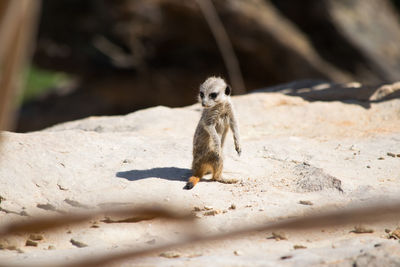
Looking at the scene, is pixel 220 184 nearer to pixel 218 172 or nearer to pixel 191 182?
pixel 218 172

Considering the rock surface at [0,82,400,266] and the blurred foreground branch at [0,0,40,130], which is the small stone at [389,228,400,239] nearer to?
the rock surface at [0,82,400,266]

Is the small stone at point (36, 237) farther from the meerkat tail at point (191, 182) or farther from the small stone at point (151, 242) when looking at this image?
the meerkat tail at point (191, 182)

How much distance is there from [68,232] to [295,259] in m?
1.09

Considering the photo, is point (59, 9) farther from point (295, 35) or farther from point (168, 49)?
point (295, 35)

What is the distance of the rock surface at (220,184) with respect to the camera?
86.6 inches

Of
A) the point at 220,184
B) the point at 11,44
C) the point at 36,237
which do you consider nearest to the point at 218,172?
the point at 220,184

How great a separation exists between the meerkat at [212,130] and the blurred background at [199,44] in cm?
451

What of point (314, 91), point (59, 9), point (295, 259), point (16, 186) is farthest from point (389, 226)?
point (59, 9)

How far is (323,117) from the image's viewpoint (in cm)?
438

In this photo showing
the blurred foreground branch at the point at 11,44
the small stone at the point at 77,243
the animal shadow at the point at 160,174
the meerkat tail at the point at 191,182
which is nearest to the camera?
the blurred foreground branch at the point at 11,44

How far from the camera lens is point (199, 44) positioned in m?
8.56

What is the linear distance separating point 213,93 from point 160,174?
61cm

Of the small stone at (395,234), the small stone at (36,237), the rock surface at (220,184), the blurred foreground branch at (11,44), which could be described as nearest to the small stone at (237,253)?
the rock surface at (220,184)

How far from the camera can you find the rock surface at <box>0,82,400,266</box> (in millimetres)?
2199
